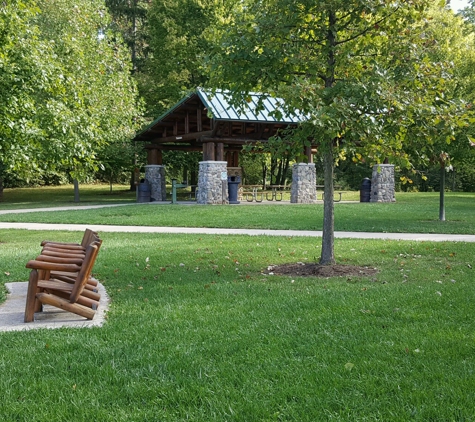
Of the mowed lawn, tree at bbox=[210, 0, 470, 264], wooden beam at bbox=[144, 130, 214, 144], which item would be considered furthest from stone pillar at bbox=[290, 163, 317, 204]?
the mowed lawn

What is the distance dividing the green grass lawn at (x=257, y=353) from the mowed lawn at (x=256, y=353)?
0.04ft

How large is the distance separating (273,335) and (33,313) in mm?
2365

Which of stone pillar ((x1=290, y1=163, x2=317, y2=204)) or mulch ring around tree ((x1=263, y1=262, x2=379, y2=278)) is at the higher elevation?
stone pillar ((x1=290, y1=163, x2=317, y2=204))

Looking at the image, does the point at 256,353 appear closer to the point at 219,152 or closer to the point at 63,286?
the point at 63,286

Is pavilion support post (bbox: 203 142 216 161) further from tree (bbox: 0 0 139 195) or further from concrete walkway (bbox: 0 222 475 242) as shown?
tree (bbox: 0 0 139 195)

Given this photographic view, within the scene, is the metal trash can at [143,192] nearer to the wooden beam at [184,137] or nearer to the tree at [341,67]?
the wooden beam at [184,137]

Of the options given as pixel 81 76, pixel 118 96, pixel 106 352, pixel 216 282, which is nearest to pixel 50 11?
pixel 118 96

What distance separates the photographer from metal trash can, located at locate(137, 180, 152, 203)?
87.2 ft

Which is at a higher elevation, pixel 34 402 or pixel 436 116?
pixel 436 116

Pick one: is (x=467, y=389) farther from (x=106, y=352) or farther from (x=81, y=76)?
(x=81, y=76)

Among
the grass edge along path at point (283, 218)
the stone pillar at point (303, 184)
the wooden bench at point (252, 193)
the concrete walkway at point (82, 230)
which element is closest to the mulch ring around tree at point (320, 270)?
the concrete walkway at point (82, 230)

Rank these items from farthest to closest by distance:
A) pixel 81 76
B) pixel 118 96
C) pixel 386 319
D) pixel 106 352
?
pixel 118 96 → pixel 81 76 → pixel 386 319 → pixel 106 352

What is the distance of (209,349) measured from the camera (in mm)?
4379

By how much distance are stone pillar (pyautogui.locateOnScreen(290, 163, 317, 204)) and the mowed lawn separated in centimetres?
1734
